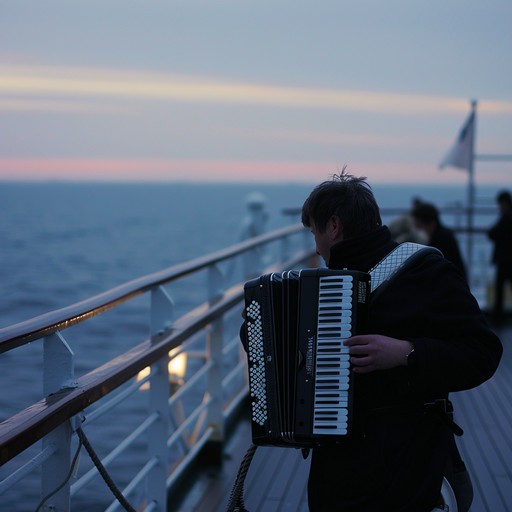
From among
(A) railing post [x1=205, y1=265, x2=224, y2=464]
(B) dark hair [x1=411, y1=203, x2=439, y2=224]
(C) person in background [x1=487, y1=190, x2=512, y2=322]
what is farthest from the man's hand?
(C) person in background [x1=487, y1=190, x2=512, y2=322]

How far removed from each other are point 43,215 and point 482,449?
11487 cm

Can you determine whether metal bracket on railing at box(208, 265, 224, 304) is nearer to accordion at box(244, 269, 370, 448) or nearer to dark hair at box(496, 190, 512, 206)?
accordion at box(244, 269, 370, 448)

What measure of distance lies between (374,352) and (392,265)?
0.86ft

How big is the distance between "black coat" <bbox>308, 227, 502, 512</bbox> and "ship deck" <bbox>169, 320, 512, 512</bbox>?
174 cm

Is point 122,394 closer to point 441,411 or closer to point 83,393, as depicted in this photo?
point 83,393

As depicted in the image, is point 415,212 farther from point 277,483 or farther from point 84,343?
point 84,343

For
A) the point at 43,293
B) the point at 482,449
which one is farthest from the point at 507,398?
the point at 43,293

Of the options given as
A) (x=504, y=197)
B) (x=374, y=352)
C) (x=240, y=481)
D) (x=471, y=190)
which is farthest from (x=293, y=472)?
(x=471, y=190)

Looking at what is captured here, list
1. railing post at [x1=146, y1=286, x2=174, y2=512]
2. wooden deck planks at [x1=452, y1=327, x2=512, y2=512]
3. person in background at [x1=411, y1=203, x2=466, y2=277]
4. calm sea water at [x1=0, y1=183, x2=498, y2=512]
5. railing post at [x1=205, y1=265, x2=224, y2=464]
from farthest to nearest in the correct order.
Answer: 1. calm sea water at [x1=0, y1=183, x2=498, y2=512]
2. person in background at [x1=411, y1=203, x2=466, y2=277]
3. railing post at [x1=205, y1=265, x2=224, y2=464]
4. wooden deck planks at [x1=452, y1=327, x2=512, y2=512]
5. railing post at [x1=146, y1=286, x2=174, y2=512]

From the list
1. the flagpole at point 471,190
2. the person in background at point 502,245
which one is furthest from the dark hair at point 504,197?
the flagpole at point 471,190

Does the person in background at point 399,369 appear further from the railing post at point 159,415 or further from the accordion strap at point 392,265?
the railing post at point 159,415

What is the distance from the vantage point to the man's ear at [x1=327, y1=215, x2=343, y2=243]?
250 centimetres

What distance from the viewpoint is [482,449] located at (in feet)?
16.8

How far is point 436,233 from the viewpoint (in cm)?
725
